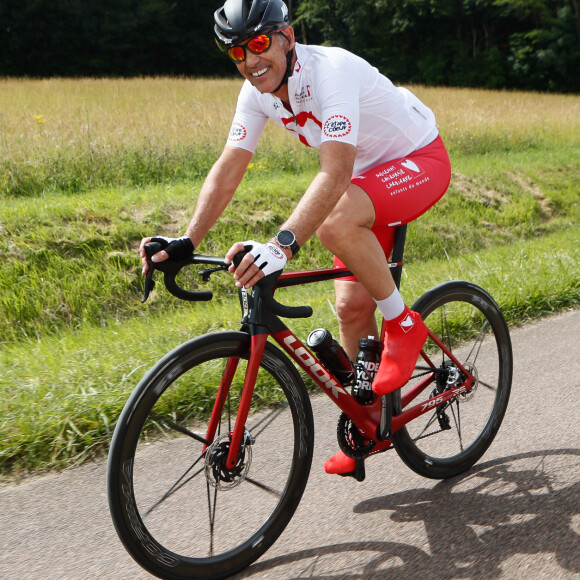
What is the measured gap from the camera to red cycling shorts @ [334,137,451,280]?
9.22 feet

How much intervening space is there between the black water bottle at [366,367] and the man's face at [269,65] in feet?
3.65

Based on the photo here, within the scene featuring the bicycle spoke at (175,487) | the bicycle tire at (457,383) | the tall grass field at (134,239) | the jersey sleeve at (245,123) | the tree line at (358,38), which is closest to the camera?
the bicycle spoke at (175,487)

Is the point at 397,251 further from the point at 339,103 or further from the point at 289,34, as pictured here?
the point at 289,34

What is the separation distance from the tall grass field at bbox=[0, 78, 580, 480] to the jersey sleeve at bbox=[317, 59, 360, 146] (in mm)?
1953

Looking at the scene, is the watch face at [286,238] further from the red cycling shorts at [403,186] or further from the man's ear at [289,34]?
the man's ear at [289,34]

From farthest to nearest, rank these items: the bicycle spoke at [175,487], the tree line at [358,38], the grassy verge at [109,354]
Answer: the tree line at [358,38] → the grassy verge at [109,354] → the bicycle spoke at [175,487]

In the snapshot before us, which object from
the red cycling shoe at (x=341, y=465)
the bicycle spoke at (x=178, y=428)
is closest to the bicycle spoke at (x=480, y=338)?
the red cycling shoe at (x=341, y=465)

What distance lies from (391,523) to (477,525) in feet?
1.15

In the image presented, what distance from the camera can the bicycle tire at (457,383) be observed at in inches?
127

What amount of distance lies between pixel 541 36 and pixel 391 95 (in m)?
42.1

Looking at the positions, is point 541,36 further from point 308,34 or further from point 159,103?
point 159,103

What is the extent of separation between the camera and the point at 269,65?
2689 mm

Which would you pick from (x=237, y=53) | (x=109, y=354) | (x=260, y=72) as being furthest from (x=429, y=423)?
(x=109, y=354)

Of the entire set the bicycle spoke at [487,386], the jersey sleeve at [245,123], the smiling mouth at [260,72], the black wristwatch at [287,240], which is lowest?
the bicycle spoke at [487,386]
